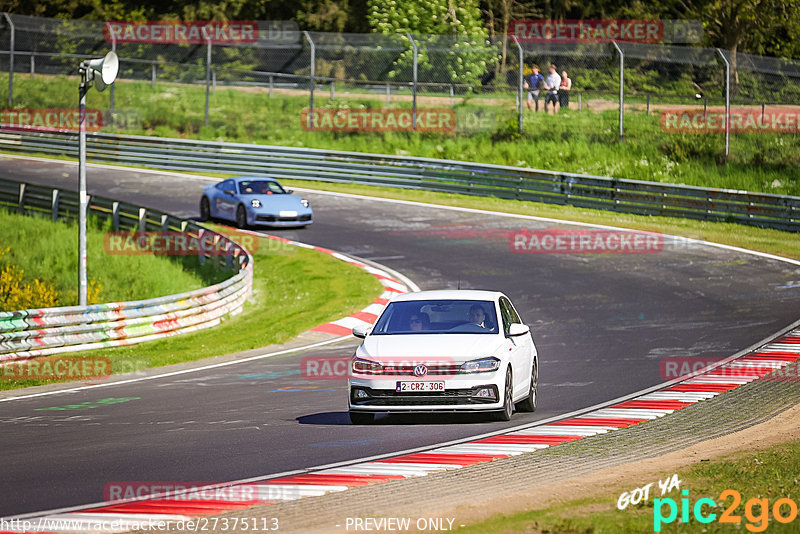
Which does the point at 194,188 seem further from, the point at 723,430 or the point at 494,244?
the point at 723,430

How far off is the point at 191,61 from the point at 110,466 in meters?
47.8

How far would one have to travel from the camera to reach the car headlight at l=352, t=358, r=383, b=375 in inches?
455

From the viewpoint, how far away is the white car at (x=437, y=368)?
1144cm

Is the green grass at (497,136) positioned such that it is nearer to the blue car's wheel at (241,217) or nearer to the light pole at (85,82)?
the blue car's wheel at (241,217)

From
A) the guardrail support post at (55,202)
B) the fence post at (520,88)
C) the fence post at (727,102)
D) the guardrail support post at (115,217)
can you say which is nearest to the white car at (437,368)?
the guardrail support post at (115,217)

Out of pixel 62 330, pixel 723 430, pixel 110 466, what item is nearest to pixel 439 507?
pixel 110 466

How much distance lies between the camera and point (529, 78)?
38875 millimetres
